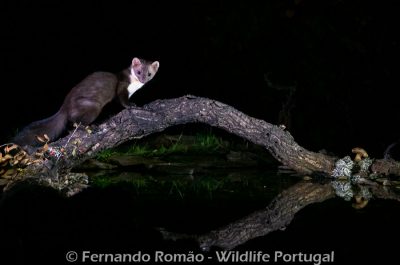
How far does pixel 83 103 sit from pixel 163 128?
3.00ft

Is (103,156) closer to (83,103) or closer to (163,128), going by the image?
(83,103)

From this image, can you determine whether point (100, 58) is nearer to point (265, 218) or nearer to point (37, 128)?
point (37, 128)

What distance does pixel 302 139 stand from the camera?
873 centimetres

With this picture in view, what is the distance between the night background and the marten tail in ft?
8.20

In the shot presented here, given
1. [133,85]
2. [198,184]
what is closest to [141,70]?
[133,85]

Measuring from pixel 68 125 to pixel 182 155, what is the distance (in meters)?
1.50

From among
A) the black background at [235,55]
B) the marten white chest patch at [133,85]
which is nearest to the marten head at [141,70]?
the marten white chest patch at [133,85]

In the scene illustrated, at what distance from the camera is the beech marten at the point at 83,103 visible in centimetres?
572

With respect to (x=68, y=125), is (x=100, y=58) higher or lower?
higher

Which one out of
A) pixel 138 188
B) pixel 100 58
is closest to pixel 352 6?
pixel 100 58

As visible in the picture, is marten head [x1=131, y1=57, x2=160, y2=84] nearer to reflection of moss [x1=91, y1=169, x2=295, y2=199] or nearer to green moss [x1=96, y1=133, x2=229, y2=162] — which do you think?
Result: green moss [x1=96, y1=133, x2=229, y2=162]

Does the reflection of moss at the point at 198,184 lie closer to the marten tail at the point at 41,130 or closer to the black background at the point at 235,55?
the marten tail at the point at 41,130

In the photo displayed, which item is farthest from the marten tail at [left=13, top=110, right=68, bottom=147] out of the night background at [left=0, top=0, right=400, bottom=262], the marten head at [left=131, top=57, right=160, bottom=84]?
the night background at [left=0, top=0, right=400, bottom=262]

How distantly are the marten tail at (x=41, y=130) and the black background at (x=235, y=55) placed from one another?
211 cm
